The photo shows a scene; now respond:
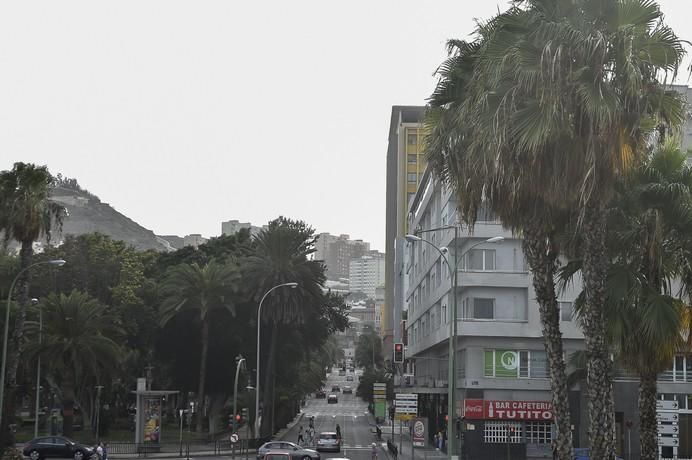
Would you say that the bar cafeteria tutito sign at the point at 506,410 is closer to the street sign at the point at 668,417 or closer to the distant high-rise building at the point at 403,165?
the street sign at the point at 668,417

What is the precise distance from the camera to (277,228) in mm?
70125

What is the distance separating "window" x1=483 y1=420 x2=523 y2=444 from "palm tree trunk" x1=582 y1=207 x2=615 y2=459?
126 feet

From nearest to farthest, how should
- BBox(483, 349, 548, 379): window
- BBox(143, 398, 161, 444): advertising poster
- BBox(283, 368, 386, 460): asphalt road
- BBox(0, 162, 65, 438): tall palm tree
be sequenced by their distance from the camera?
BBox(0, 162, 65, 438): tall palm tree → BBox(483, 349, 548, 379): window → BBox(143, 398, 161, 444): advertising poster → BBox(283, 368, 386, 460): asphalt road

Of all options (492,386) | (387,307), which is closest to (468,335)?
(492,386)

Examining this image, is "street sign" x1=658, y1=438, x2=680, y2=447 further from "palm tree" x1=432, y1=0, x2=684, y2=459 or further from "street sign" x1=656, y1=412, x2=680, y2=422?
"palm tree" x1=432, y1=0, x2=684, y2=459

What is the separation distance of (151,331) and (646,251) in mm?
62138

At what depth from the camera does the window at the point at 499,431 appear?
2234 inches

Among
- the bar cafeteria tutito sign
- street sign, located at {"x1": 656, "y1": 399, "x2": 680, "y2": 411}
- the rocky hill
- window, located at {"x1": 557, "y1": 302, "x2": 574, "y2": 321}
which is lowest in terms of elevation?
the bar cafeteria tutito sign

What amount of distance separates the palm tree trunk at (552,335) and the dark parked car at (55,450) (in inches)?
1347

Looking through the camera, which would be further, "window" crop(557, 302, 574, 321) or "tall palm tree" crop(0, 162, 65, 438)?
"window" crop(557, 302, 574, 321)

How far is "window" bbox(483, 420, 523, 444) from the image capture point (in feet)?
186

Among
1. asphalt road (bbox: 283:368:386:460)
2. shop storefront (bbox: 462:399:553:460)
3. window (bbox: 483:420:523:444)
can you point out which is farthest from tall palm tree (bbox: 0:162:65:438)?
window (bbox: 483:420:523:444)

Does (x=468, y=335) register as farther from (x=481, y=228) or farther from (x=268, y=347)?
(x=268, y=347)

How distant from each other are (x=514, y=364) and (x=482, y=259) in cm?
680
